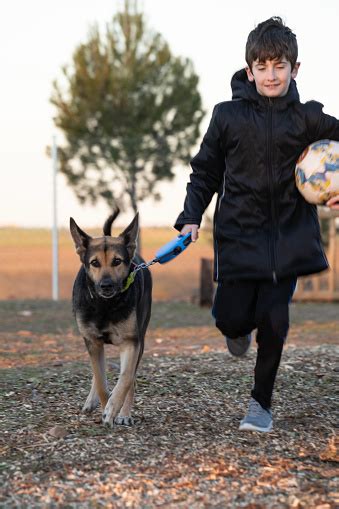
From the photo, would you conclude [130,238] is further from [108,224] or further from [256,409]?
[256,409]

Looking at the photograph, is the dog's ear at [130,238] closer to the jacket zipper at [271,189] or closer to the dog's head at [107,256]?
the dog's head at [107,256]

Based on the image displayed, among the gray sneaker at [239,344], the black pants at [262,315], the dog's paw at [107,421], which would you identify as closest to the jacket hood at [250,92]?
the black pants at [262,315]

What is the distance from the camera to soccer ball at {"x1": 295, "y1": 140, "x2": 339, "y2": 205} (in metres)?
5.11

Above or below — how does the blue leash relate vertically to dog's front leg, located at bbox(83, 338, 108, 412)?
above

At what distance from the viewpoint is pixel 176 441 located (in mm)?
5281

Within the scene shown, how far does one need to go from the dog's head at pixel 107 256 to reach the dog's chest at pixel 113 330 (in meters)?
0.22

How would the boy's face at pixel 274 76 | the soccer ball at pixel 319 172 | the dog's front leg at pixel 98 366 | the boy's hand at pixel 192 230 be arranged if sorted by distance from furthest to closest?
the dog's front leg at pixel 98 366, the boy's hand at pixel 192 230, the boy's face at pixel 274 76, the soccer ball at pixel 319 172

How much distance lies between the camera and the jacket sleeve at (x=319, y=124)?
17.3 ft

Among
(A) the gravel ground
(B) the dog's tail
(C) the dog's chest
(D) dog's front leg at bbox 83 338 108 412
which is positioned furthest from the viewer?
(B) the dog's tail

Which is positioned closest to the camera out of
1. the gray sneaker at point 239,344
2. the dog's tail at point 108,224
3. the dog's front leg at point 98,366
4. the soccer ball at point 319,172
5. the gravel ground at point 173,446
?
the gravel ground at point 173,446

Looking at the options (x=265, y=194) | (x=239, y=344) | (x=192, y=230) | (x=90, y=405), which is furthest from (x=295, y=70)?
(x=90, y=405)

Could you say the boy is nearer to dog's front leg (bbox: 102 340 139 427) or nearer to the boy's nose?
the boy's nose

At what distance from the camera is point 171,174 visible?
29047 mm

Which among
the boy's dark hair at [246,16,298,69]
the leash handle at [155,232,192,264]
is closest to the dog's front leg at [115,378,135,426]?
the leash handle at [155,232,192,264]
